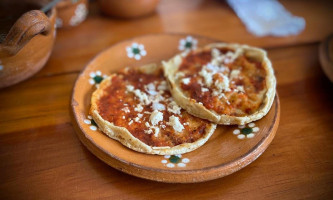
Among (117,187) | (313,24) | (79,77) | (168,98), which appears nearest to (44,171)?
(117,187)

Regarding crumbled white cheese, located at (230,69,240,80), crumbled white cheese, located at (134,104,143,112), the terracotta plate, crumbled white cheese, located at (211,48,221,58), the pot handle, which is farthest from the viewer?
crumbled white cheese, located at (211,48,221,58)

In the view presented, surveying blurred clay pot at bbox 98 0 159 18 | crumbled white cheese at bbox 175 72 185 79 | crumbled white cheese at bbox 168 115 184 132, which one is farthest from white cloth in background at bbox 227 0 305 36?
crumbled white cheese at bbox 168 115 184 132

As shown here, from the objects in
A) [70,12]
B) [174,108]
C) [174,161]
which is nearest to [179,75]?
[174,108]

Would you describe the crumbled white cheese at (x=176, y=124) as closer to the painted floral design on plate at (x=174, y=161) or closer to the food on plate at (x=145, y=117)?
the food on plate at (x=145, y=117)

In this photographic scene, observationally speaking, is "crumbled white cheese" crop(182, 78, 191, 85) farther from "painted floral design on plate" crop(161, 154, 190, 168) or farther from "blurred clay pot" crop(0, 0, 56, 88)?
"blurred clay pot" crop(0, 0, 56, 88)

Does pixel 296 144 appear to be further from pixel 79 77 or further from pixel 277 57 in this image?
pixel 79 77

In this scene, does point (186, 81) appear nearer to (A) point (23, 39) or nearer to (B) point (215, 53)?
(B) point (215, 53)
